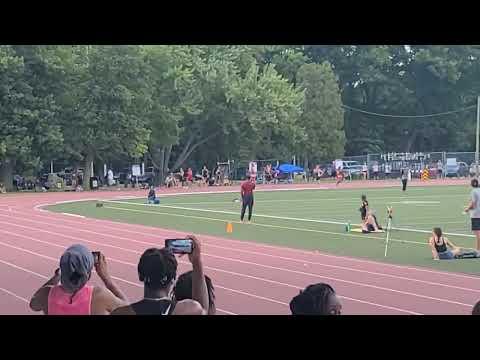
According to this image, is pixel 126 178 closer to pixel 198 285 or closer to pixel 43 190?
pixel 43 190

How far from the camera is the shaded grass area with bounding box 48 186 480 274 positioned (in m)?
17.5

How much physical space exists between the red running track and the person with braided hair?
6387mm

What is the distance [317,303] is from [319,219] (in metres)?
22.1

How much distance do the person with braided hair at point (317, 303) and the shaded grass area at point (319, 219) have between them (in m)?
10.6

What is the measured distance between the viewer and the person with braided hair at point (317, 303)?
160 inches

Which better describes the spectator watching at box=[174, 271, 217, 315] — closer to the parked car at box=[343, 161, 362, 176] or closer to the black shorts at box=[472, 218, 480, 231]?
the black shorts at box=[472, 218, 480, 231]

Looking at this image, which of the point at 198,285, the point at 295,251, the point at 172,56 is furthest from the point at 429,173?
the point at 198,285

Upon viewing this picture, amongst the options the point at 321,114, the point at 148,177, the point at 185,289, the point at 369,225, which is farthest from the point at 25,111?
the point at 185,289

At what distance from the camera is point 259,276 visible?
44.9 ft

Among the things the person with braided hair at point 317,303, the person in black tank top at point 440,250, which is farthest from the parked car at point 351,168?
the person with braided hair at point 317,303

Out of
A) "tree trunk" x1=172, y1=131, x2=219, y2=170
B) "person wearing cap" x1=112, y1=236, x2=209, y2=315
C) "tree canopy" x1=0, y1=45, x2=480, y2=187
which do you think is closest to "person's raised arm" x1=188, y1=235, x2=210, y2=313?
"person wearing cap" x1=112, y1=236, x2=209, y2=315

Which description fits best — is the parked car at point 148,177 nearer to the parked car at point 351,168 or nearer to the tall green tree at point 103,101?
the tall green tree at point 103,101
